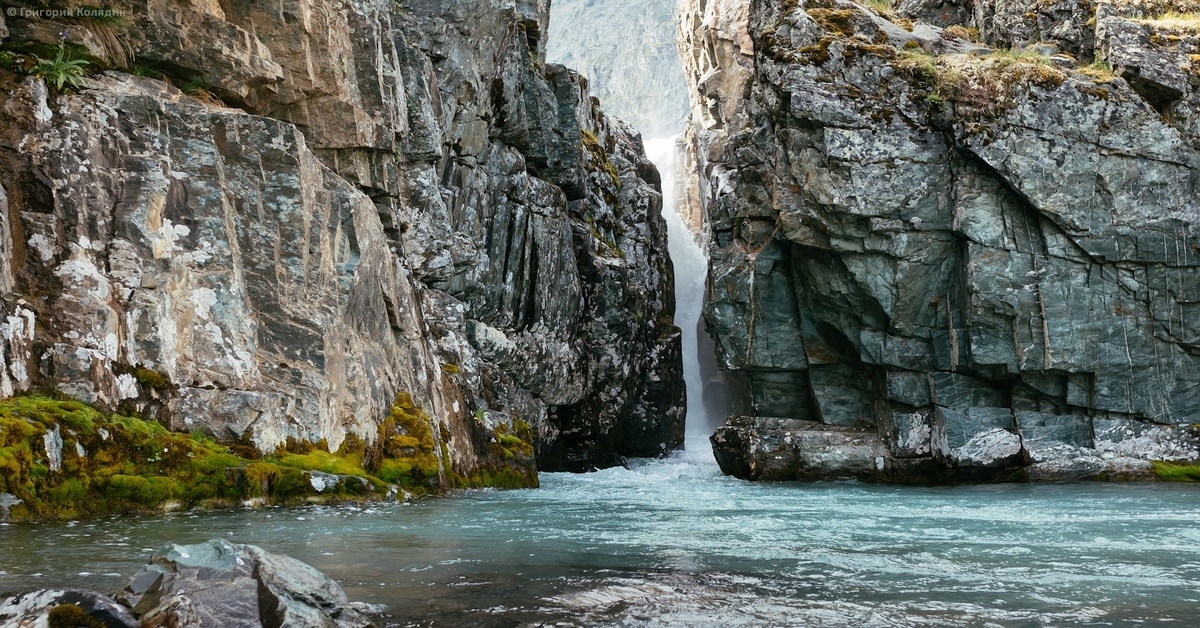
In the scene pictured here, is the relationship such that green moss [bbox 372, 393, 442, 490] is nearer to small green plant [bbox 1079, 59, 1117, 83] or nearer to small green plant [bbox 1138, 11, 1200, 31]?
small green plant [bbox 1079, 59, 1117, 83]

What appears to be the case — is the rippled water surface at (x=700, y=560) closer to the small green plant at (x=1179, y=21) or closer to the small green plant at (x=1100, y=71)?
the small green plant at (x=1100, y=71)

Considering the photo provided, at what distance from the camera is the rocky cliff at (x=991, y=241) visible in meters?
26.7

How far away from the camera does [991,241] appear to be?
88.8 feet

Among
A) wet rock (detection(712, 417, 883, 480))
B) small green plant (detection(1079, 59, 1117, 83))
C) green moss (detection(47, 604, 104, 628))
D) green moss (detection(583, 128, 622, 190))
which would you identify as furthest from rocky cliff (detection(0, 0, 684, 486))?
small green plant (detection(1079, 59, 1117, 83))

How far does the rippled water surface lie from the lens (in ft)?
20.0

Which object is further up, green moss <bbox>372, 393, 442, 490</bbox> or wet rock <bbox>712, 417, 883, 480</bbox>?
green moss <bbox>372, 393, 442, 490</bbox>

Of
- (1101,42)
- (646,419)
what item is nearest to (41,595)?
(1101,42)

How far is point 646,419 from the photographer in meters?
38.5

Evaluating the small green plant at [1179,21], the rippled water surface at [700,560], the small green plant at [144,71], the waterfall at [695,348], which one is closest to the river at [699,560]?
the rippled water surface at [700,560]

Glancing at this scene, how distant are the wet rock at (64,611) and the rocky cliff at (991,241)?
2493 cm

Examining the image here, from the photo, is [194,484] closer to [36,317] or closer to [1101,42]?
[36,317]

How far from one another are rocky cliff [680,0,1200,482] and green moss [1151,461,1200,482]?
0.47 m

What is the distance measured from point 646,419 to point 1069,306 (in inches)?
670

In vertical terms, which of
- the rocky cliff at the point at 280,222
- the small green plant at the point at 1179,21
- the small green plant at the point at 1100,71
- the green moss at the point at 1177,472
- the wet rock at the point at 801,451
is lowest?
the green moss at the point at 1177,472
